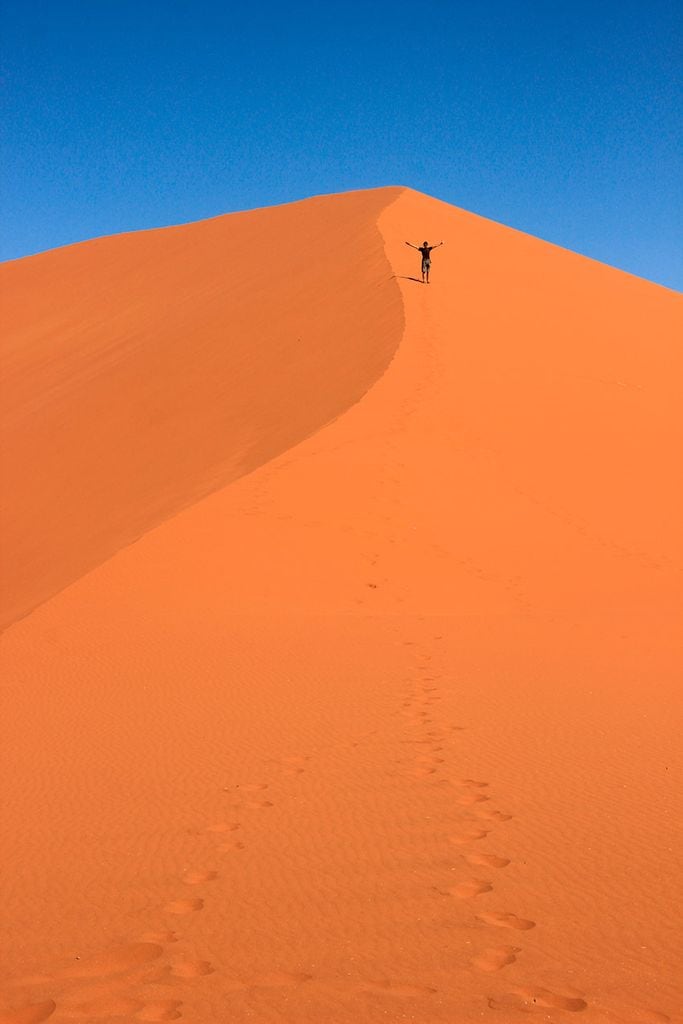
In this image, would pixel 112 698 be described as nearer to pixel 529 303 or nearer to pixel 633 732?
pixel 633 732

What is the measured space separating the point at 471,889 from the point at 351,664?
3387 millimetres

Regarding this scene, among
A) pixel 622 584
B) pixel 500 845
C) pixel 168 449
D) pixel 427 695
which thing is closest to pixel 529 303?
pixel 168 449

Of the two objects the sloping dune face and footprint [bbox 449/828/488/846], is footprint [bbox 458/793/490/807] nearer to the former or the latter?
footprint [bbox 449/828/488/846]

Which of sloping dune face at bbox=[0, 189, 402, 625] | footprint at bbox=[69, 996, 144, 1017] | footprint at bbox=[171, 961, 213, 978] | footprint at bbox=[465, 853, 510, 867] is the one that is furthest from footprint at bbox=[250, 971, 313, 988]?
sloping dune face at bbox=[0, 189, 402, 625]

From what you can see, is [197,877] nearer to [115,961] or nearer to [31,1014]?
[115,961]

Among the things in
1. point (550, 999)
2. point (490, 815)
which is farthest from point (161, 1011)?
point (490, 815)

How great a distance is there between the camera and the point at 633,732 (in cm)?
573

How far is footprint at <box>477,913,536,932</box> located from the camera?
3.45m

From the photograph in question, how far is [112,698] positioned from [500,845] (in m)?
3.34

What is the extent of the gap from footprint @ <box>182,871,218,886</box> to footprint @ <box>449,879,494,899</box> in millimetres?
1040

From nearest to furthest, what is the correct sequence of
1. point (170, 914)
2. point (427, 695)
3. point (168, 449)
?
point (170, 914) < point (427, 695) < point (168, 449)

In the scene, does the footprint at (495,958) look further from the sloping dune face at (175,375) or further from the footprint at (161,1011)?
the sloping dune face at (175,375)

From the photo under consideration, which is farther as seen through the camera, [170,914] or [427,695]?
[427,695]

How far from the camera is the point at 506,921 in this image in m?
3.48
